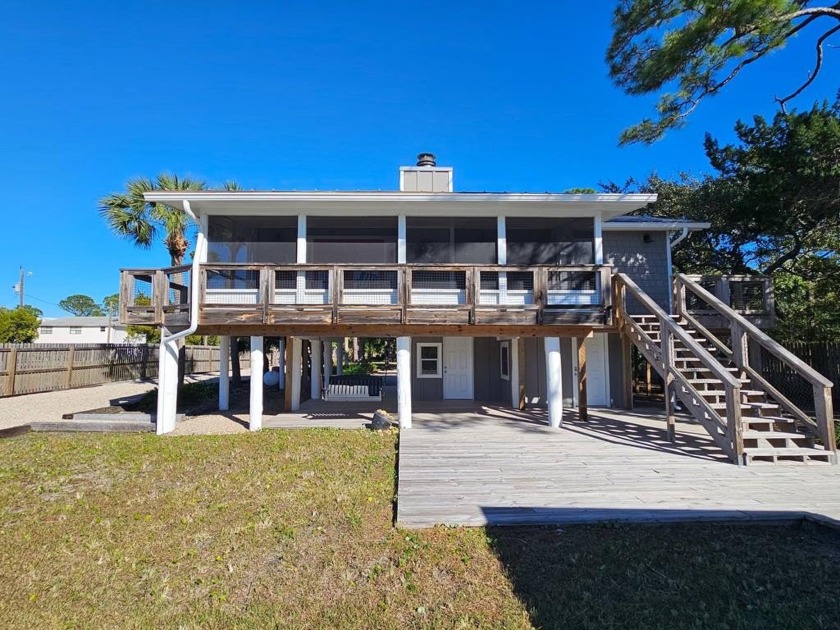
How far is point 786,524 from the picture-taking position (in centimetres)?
392

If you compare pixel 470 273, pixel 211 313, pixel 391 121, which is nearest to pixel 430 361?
pixel 470 273

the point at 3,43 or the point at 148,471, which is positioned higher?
the point at 3,43

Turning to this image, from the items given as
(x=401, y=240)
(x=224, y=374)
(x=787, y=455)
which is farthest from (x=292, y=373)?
(x=787, y=455)

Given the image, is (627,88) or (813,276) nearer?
(627,88)

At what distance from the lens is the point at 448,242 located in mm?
9312

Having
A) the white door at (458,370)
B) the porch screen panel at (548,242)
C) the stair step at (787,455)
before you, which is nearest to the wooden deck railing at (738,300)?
the porch screen panel at (548,242)

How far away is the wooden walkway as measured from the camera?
13.4 ft

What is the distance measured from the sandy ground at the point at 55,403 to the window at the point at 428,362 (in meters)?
7.98

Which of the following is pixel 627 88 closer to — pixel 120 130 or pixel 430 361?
pixel 430 361

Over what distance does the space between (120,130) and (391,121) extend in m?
9.17

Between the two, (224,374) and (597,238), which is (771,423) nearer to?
(597,238)

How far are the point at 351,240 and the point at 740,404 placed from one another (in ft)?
24.1

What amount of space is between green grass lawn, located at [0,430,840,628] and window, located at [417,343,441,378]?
22.9 ft

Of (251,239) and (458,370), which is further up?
(251,239)
